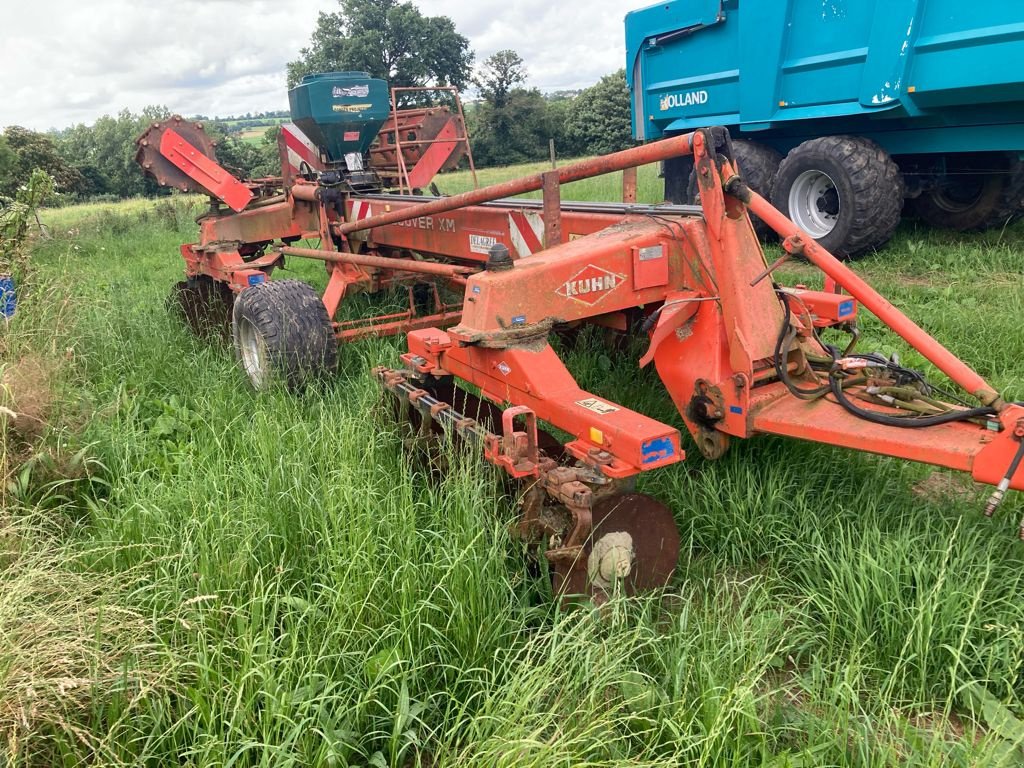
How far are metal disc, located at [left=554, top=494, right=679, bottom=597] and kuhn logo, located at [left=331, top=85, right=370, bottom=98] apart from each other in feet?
14.6

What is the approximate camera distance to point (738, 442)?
3420mm

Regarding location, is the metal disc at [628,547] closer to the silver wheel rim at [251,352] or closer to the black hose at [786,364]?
the black hose at [786,364]

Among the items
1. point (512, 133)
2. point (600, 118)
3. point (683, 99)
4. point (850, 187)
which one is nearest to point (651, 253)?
point (850, 187)

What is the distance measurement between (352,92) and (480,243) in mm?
2495

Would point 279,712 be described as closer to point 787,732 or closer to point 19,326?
point 787,732

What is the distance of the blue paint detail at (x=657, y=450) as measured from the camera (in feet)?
7.83

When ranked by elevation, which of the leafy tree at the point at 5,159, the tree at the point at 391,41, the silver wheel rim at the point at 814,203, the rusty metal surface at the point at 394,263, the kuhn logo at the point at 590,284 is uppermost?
the tree at the point at 391,41

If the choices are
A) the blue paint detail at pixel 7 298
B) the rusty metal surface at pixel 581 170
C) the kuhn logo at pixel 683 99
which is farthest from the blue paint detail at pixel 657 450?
the kuhn logo at pixel 683 99

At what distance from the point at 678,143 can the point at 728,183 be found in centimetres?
23

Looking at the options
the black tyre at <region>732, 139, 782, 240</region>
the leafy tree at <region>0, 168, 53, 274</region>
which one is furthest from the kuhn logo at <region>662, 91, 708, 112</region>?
the leafy tree at <region>0, 168, 53, 274</region>

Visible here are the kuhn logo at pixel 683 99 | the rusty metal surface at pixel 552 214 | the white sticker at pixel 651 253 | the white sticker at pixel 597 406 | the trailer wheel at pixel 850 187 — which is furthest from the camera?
the kuhn logo at pixel 683 99

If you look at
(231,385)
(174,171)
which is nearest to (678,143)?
(231,385)

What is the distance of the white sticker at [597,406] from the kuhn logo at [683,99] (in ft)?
23.4

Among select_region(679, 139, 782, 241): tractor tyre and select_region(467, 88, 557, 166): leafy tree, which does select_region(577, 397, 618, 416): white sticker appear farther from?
select_region(467, 88, 557, 166): leafy tree
